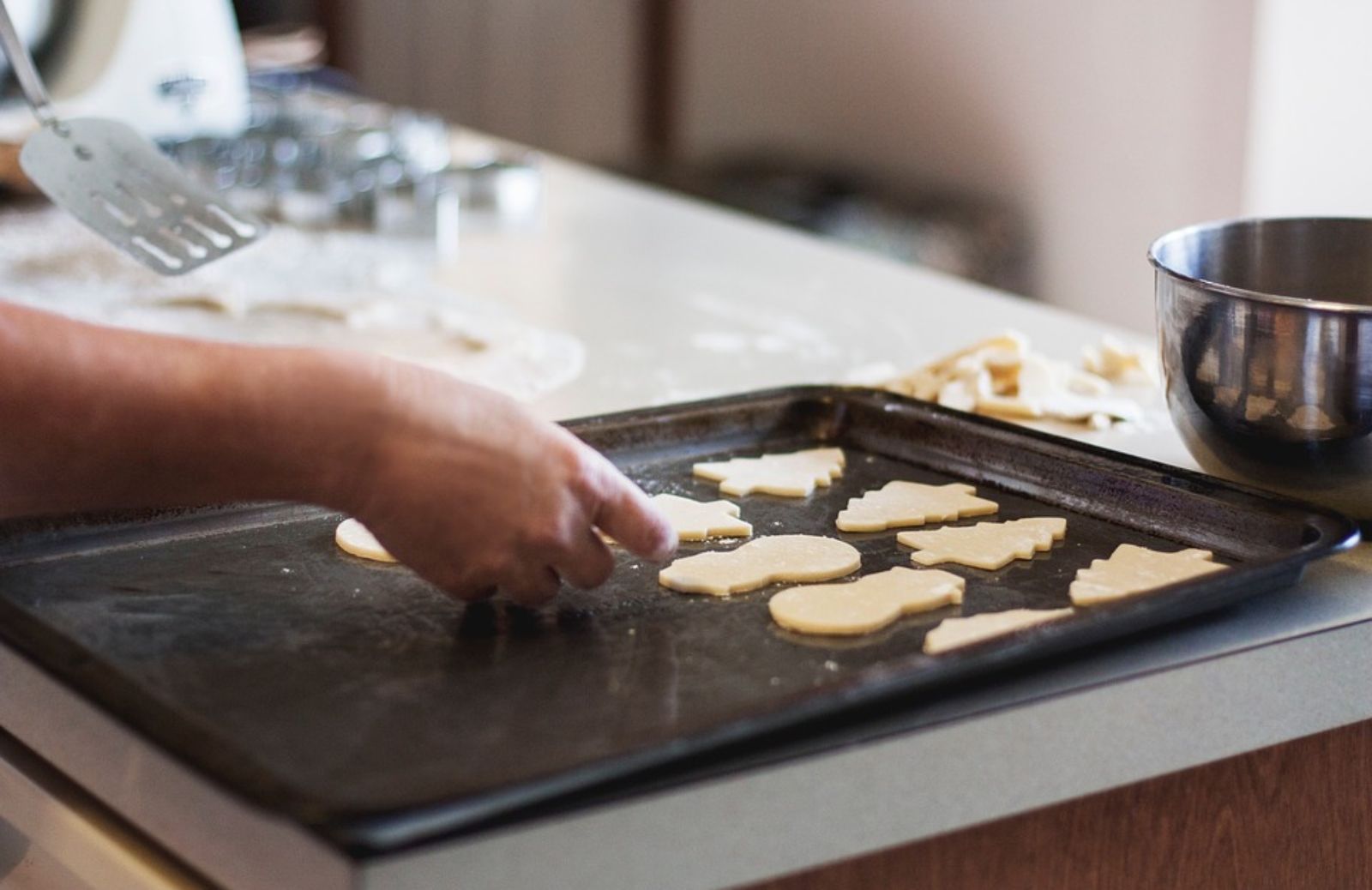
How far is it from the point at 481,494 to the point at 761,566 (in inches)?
7.9

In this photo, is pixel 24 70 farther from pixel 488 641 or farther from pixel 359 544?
pixel 488 641

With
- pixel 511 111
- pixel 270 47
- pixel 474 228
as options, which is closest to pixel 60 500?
pixel 474 228

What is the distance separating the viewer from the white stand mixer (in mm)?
1933

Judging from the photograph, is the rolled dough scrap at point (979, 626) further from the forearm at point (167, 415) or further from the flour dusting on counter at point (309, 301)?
the flour dusting on counter at point (309, 301)

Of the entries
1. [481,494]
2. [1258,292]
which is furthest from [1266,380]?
[481,494]

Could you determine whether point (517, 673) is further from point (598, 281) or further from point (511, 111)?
point (511, 111)

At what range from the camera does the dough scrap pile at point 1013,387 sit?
4.16 feet

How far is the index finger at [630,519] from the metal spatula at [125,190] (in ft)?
2.12

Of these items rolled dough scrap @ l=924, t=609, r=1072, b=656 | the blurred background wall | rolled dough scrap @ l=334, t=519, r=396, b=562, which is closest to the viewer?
rolled dough scrap @ l=924, t=609, r=1072, b=656

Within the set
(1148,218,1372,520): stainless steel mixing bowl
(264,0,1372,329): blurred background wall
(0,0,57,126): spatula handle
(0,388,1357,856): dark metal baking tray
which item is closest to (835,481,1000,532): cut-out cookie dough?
(0,388,1357,856): dark metal baking tray

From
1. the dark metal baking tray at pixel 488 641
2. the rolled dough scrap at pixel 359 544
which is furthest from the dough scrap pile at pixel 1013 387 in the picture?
the rolled dough scrap at pixel 359 544

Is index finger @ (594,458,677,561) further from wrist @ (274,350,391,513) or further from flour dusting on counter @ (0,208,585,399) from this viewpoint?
flour dusting on counter @ (0,208,585,399)

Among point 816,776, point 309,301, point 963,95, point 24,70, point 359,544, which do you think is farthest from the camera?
point 963,95

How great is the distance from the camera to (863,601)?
863 mm
